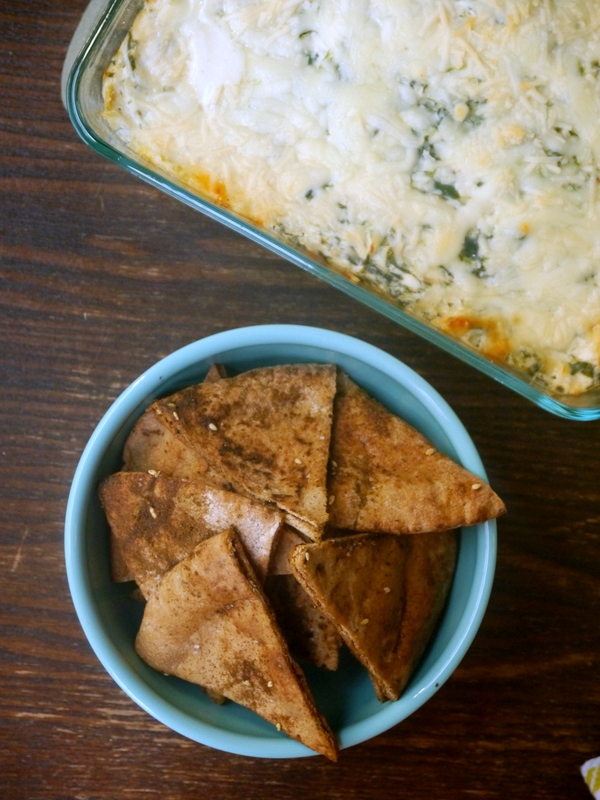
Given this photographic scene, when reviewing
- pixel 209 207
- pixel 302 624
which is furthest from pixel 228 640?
pixel 209 207

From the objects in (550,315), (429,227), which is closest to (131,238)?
(429,227)

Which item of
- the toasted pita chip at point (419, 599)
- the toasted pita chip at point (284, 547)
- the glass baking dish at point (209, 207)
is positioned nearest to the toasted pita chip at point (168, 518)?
the toasted pita chip at point (284, 547)

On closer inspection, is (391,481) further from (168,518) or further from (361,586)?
(168,518)

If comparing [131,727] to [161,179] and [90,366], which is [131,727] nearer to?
[90,366]

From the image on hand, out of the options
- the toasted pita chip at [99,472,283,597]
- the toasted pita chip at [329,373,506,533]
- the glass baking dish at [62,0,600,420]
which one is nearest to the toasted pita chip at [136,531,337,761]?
the toasted pita chip at [99,472,283,597]

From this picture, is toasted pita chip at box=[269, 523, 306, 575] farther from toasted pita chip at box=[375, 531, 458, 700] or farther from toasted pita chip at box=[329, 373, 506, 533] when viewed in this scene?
toasted pita chip at box=[375, 531, 458, 700]

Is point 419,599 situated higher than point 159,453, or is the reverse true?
point 159,453
